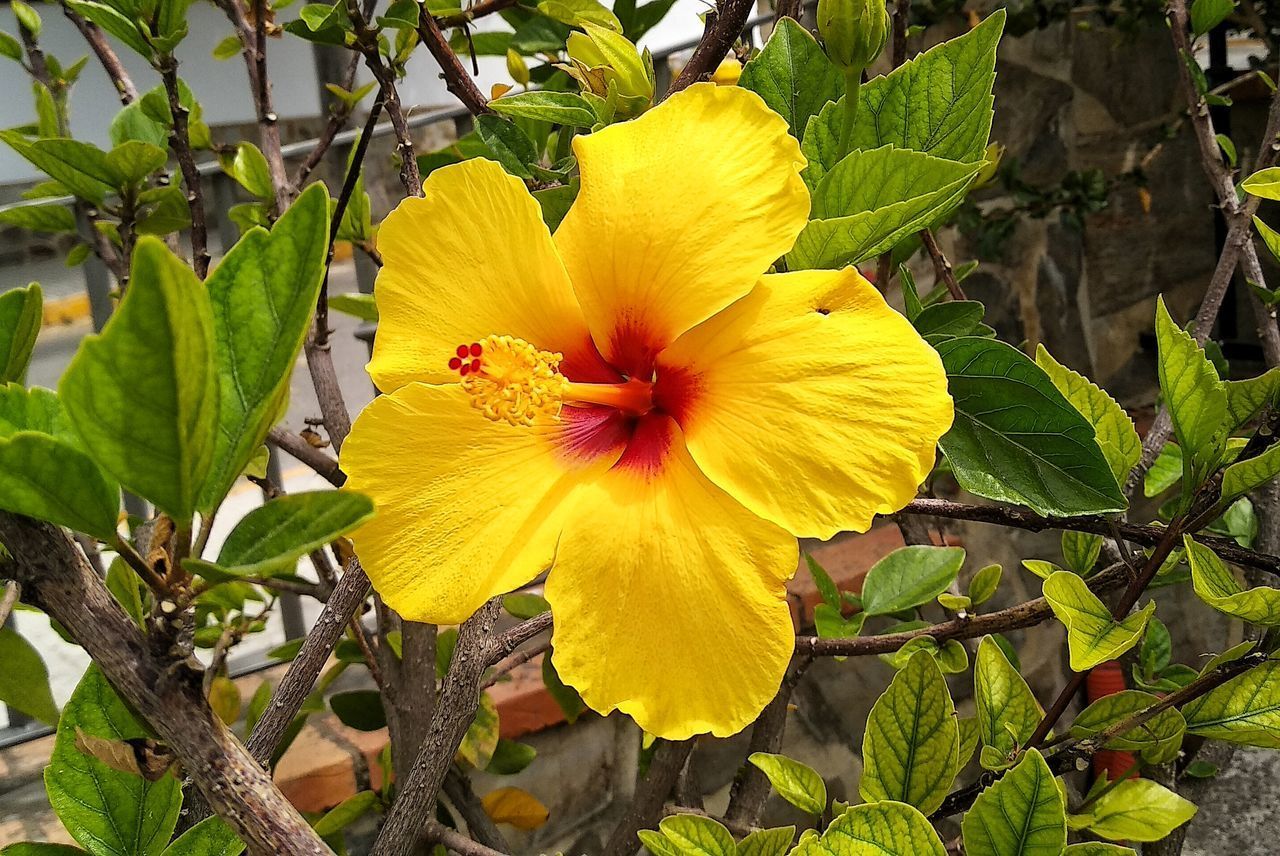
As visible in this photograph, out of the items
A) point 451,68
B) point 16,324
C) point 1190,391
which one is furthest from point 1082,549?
point 16,324

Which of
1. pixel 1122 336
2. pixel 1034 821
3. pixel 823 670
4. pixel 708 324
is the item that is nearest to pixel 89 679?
pixel 708 324

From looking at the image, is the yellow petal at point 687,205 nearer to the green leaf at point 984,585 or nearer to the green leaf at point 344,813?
the green leaf at point 984,585

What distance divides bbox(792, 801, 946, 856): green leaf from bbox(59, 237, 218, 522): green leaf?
1.04 feet

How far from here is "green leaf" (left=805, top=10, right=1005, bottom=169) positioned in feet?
1.50

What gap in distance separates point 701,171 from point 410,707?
0.67 meters

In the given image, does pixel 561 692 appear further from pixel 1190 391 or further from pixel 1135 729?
pixel 1190 391

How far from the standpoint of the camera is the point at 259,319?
31 centimetres

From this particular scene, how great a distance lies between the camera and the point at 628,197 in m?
0.41

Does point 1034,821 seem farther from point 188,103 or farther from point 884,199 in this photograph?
point 188,103

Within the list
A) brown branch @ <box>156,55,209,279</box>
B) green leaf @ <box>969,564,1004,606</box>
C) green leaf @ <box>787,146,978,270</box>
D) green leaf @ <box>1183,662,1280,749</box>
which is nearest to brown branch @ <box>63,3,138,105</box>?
brown branch @ <box>156,55,209,279</box>

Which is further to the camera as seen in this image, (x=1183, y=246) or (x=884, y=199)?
(x=1183, y=246)

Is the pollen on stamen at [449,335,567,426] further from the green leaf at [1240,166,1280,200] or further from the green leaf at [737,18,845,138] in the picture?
the green leaf at [1240,166,1280,200]

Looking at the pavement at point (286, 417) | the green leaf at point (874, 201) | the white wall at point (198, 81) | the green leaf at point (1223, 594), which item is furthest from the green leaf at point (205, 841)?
the white wall at point (198, 81)

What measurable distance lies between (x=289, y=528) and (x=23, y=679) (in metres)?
0.39
